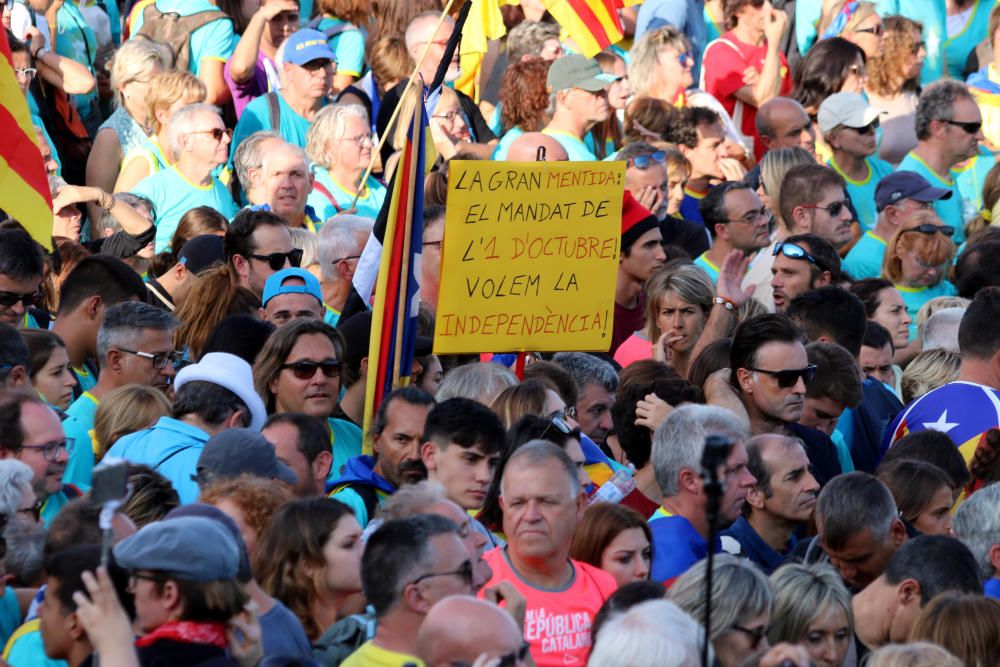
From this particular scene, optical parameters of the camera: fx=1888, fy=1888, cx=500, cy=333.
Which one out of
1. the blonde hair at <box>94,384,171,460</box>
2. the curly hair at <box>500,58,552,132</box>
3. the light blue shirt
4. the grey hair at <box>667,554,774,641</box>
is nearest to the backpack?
the curly hair at <box>500,58,552,132</box>

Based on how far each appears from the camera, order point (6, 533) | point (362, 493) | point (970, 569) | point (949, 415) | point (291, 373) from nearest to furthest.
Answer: point (6, 533)
point (970, 569)
point (362, 493)
point (291, 373)
point (949, 415)

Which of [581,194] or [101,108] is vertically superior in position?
[101,108]

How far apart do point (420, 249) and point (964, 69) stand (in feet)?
31.1

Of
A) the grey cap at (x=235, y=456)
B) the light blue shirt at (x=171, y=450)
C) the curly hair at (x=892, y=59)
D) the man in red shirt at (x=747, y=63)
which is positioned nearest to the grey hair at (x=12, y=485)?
the grey cap at (x=235, y=456)

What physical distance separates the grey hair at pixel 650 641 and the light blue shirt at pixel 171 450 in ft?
7.47

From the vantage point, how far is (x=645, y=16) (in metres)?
15.1

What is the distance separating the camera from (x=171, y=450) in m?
6.70

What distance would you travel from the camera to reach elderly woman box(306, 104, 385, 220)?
1097cm

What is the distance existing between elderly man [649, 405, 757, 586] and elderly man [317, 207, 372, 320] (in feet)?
8.85

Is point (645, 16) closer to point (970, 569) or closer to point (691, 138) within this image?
point (691, 138)

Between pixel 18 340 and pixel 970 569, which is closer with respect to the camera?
pixel 970 569

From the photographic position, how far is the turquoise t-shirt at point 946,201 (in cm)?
1252

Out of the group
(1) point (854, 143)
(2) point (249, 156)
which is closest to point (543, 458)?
(2) point (249, 156)

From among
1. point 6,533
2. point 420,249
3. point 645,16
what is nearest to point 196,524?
point 6,533
